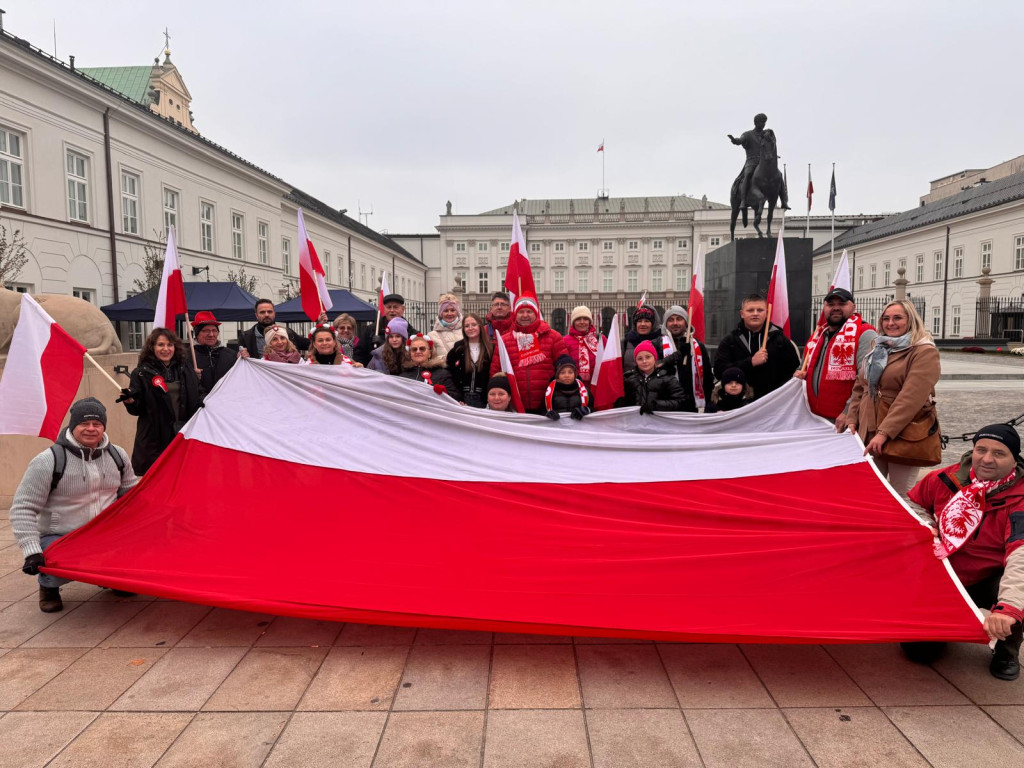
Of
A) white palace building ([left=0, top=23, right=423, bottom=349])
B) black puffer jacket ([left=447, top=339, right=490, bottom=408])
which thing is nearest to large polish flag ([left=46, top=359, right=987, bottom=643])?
black puffer jacket ([left=447, top=339, right=490, bottom=408])

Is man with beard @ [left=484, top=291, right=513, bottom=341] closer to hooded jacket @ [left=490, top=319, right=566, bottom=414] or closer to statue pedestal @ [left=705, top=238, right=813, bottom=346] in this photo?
hooded jacket @ [left=490, top=319, right=566, bottom=414]

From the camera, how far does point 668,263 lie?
214 ft

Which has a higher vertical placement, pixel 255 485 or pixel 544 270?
pixel 544 270

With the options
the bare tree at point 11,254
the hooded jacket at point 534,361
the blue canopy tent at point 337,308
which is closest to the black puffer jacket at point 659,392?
the hooded jacket at point 534,361

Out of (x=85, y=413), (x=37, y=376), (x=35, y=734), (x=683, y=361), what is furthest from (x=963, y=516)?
(x=37, y=376)

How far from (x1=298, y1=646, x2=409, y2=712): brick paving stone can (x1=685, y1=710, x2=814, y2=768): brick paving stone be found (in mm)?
1404

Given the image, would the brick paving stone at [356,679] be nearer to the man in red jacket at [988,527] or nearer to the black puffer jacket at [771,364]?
the man in red jacket at [988,527]

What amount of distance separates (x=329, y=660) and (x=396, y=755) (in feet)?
3.10

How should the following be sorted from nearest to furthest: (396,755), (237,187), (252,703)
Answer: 1. (396,755)
2. (252,703)
3. (237,187)

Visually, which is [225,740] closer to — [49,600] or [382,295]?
[49,600]

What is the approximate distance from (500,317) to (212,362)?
2600 mm

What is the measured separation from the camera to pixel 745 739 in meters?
2.72

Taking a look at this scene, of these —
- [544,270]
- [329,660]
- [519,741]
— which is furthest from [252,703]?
[544,270]

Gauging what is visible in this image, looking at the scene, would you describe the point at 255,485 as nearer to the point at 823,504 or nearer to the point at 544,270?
the point at 823,504
